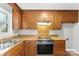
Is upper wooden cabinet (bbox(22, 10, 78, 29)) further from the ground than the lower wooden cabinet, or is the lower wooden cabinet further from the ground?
upper wooden cabinet (bbox(22, 10, 78, 29))

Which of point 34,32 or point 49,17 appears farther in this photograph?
point 34,32

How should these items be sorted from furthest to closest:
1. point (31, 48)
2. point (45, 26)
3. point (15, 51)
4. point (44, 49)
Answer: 1. point (45, 26)
2. point (44, 49)
3. point (31, 48)
4. point (15, 51)

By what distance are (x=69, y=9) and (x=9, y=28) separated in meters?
2.74

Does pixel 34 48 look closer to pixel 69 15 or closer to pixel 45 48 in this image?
pixel 45 48

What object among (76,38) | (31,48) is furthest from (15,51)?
(76,38)

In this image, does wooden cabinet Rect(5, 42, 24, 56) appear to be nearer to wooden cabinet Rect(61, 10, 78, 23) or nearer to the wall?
wooden cabinet Rect(61, 10, 78, 23)

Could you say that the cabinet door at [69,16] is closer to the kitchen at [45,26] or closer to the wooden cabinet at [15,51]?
the kitchen at [45,26]

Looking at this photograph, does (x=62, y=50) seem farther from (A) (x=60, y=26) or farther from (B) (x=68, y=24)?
(B) (x=68, y=24)

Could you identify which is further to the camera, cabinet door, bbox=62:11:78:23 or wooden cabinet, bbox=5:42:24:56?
cabinet door, bbox=62:11:78:23

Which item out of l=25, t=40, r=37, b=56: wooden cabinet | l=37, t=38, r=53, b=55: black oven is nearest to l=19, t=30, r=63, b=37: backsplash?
l=37, t=38, r=53, b=55: black oven

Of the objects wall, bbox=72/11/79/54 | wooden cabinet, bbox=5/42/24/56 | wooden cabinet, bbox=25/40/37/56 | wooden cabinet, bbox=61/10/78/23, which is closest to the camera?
wooden cabinet, bbox=5/42/24/56

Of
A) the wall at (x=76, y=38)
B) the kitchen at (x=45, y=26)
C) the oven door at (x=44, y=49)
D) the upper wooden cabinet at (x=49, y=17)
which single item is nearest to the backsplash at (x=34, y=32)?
the kitchen at (x=45, y=26)

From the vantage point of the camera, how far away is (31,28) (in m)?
7.20

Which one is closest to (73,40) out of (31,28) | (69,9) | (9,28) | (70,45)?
(70,45)
